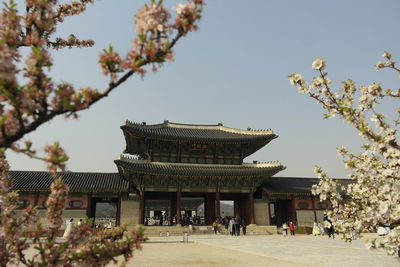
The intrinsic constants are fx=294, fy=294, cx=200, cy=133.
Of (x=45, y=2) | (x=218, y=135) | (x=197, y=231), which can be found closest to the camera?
(x=45, y=2)

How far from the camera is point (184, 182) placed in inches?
1046

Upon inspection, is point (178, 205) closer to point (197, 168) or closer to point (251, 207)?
point (197, 168)

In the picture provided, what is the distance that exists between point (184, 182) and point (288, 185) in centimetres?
1109

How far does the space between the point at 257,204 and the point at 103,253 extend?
25938 mm

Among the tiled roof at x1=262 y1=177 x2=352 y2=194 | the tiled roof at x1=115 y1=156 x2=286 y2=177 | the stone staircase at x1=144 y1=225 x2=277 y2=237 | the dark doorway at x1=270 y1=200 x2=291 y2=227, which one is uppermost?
the tiled roof at x1=115 y1=156 x2=286 y2=177

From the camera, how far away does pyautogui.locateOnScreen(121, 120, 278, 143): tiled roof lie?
2636cm

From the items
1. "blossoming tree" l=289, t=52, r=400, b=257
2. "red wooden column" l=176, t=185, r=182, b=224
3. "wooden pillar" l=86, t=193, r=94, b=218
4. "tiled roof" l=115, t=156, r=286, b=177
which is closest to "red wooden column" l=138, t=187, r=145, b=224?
"tiled roof" l=115, t=156, r=286, b=177

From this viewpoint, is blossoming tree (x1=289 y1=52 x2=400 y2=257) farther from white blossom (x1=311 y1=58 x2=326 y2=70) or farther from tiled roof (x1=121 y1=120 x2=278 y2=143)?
tiled roof (x1=121 y1=120 x2=278 y2=143)

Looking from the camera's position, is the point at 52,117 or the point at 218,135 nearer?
the point at 52,117

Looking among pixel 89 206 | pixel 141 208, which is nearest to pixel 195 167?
pixel 141 208

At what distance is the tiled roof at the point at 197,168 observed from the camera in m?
24.4

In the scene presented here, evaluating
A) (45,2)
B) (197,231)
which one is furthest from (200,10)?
(197,231)

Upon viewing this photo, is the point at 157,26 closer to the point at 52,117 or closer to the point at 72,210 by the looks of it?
the point at 52,117

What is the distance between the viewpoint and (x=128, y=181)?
27797mm
